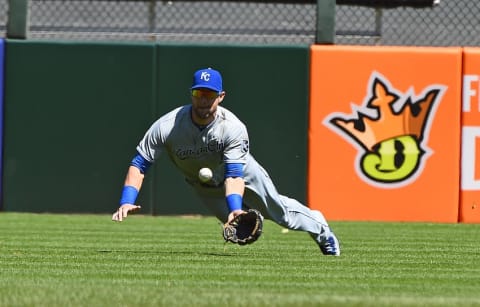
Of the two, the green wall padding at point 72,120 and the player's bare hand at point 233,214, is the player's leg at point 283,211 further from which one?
the green wall padding at point 72,120

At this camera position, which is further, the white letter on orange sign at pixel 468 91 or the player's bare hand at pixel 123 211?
the white letter on orange sign at pixel 468 91

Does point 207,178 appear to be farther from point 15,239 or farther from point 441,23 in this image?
point 441,23

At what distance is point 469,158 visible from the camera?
13.0 meters

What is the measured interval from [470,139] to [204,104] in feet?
18.5

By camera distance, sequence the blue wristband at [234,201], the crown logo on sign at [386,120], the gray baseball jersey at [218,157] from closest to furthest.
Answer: the blue wristband at [234,201] < the gray baseball jersey at [218,157] < the crown logo on sign at [386,120]

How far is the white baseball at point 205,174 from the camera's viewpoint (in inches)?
329

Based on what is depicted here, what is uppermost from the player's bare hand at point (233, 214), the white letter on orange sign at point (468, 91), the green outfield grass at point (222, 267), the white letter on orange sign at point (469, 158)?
the white letter on orange sign at point (468, 91)

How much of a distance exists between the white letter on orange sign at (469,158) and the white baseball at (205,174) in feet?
17.4

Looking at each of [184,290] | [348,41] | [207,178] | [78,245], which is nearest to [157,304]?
[184,290]

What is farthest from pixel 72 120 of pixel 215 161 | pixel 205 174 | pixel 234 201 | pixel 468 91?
pixel 234 201

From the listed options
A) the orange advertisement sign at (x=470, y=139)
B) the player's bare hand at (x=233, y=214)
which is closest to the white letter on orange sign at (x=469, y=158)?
the orange advertisement sign at (x=470, y=139)

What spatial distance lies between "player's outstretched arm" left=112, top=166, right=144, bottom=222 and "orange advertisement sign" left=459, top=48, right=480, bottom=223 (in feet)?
19.0

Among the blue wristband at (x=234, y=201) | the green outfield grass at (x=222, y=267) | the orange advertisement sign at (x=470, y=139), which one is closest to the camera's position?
the green outfield grass at (x=222, y=267)

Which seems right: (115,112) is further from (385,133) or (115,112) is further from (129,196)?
(129,196)
